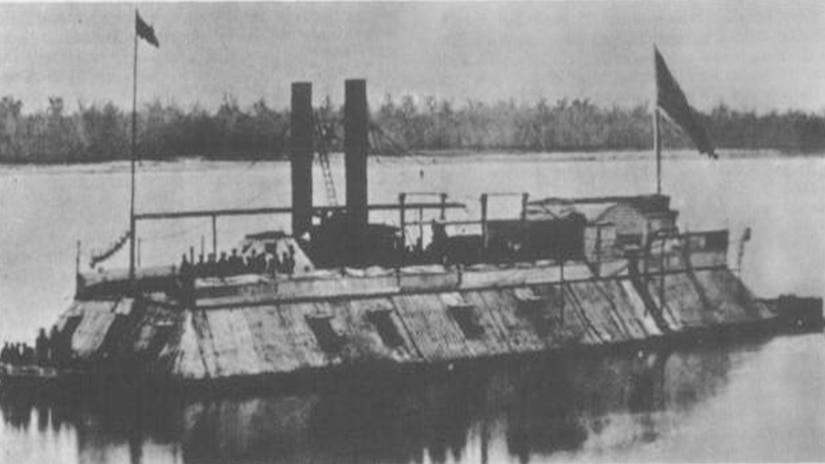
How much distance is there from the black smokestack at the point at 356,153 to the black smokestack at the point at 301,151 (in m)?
1.14

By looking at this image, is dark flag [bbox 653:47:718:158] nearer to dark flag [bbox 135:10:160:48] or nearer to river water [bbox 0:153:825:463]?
river water [bbox 0:153:825:463]

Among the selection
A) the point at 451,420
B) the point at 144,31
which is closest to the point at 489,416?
the point at 451,420

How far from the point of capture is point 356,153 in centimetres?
4122

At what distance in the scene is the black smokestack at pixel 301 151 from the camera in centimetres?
4134

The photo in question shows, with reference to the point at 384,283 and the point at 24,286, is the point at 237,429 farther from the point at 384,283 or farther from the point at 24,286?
the point at 24,286

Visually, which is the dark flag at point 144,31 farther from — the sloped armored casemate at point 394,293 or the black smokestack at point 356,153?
the black smokestack at point 356,153

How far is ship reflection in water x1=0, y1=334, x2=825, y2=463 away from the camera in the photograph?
32312mm

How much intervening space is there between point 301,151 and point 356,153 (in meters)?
1.63

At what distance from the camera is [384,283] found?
38.8 m

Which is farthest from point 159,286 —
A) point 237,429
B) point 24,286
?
point 24,286

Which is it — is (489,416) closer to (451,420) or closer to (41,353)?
(451,420)

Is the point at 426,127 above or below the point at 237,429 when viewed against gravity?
above

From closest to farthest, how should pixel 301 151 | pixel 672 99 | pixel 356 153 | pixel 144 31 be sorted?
pixel 144 31 → pixel 356 153 → pixel 301 151 → pixel 672 99

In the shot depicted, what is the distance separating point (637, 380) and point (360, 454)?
34.5ft
